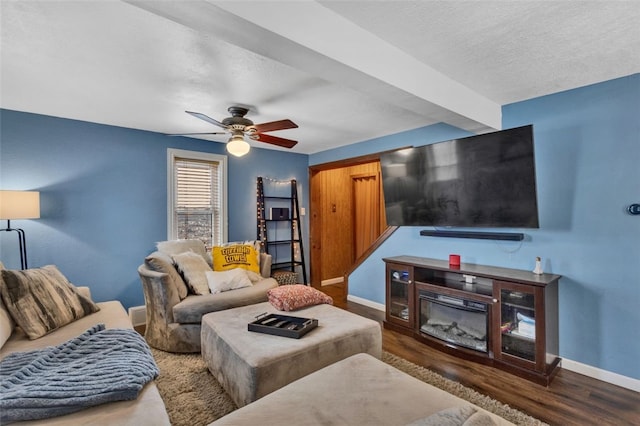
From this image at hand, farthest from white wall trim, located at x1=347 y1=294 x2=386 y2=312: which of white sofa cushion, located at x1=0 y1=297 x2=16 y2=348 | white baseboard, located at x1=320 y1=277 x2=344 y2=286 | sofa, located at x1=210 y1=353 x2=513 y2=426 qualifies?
white sofa cushion, located at x1=0 y1=297 x2=16 y2=348

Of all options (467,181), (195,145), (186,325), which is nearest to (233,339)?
(186,325)

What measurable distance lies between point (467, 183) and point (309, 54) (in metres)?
2.08

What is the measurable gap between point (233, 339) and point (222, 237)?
103 inches

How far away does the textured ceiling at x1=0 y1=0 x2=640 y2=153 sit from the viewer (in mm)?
1514

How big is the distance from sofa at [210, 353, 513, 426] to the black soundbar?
2013 millimetres

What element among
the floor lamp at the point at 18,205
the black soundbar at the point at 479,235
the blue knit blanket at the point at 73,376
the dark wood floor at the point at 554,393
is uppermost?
the floor lamp at the point at 18,205

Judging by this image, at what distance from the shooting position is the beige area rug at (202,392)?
1929 millimetres

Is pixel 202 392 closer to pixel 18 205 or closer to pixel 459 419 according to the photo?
pixel 459 419

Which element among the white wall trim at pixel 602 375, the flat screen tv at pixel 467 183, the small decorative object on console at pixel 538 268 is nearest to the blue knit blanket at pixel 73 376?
the flat screen tv at pixel 467 183

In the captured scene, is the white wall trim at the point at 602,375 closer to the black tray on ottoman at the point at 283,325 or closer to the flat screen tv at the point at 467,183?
the flat screen tv at the point at 467,183

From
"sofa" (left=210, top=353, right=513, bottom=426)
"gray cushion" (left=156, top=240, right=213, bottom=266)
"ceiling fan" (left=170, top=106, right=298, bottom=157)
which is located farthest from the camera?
"gray cushion" (left=156, top=240, right=213, bottom=266)

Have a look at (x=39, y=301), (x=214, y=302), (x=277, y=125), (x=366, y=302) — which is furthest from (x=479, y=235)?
(x=39, y=301)

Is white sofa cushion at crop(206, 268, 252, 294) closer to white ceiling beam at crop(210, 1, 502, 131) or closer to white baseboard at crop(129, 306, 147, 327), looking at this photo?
white baseboard at crop(129, 306, 147, 327)

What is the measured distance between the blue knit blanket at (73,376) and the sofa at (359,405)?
1.72ft
